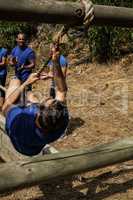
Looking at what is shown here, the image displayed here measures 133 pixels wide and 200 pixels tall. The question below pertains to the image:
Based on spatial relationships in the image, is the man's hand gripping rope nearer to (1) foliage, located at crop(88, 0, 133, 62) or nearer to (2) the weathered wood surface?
(2) the weathered wood surface

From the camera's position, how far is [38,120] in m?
4.42

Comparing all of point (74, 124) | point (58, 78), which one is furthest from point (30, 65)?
point (58, 78)

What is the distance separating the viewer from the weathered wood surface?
2.58 meters

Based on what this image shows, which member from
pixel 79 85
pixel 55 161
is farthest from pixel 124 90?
pixel 55 161

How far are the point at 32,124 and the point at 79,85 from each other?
22.4 feet

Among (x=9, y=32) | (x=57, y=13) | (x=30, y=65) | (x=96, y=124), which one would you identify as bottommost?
(x=96, y=124)

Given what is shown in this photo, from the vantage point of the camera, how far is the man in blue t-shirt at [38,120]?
172 inches

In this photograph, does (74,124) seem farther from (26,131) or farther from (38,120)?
(38,120)

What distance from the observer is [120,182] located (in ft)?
18.5

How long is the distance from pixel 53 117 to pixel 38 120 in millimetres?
221

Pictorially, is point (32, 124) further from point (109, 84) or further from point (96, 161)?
point (109, 84)

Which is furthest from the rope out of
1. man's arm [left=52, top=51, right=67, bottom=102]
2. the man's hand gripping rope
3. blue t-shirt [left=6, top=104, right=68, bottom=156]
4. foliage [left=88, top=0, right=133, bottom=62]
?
foliage [left=88, top=0, right=133, bottom=62]

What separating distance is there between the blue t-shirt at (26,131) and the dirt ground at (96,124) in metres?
0.70

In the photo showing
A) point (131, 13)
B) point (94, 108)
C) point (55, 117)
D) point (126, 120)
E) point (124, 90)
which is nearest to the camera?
point (131, 13)
